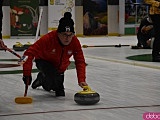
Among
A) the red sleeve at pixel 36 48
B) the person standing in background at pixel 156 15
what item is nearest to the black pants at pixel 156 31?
the person standing in background at pixel 156 15

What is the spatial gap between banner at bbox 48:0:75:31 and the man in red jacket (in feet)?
53.6

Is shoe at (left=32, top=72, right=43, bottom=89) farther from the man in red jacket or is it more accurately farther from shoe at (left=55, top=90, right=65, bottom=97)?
shoe at (left=55, top=90, right=65, bottom=97)

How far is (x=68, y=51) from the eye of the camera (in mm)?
7383

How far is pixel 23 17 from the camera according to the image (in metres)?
27.5

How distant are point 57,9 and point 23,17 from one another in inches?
154

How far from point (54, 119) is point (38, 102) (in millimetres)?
1307

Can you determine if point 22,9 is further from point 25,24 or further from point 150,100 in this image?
point 150,100

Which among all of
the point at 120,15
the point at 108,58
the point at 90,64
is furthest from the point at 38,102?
the point at 120,15

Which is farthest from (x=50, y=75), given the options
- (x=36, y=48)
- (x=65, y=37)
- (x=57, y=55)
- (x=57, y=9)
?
(x=57, y=9)

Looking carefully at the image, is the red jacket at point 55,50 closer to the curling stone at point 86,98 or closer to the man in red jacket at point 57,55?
the man in red jacket at point 57,55

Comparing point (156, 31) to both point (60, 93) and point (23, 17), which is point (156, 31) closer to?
point (60, 93)

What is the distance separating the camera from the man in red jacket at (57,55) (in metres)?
7.07

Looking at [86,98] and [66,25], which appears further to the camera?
[66,25]

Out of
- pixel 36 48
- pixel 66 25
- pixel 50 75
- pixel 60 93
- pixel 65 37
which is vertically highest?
pixel 66 25
